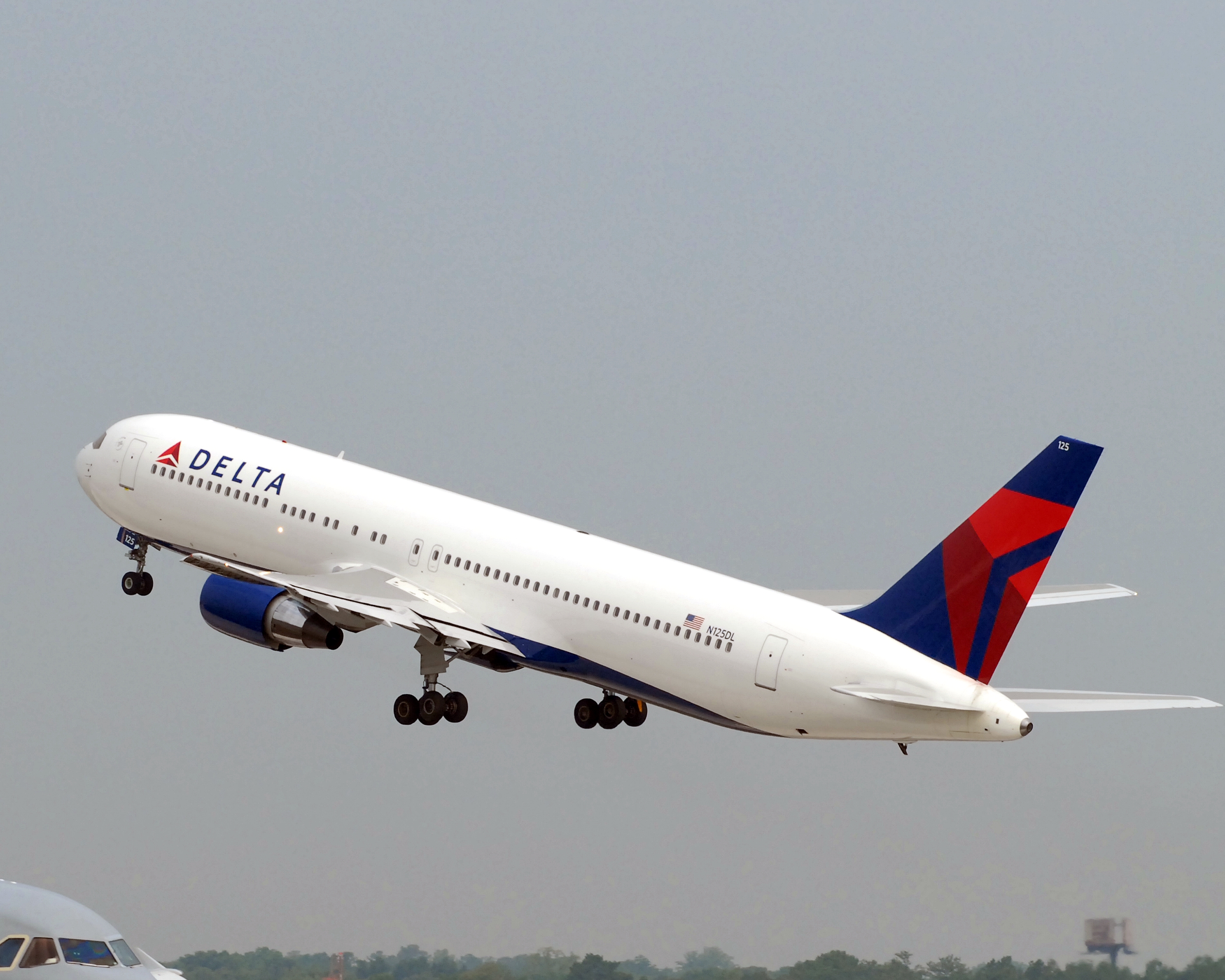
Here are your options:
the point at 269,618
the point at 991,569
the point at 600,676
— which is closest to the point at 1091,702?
the point at 991,569

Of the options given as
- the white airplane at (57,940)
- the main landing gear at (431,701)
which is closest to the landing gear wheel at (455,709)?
the main landing gear at (431,701)

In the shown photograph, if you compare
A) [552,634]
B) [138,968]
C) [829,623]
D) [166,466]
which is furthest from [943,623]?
[166,466]

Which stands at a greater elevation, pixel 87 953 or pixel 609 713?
pixel 609 713

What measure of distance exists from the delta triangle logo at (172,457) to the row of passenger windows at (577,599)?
26.6ft

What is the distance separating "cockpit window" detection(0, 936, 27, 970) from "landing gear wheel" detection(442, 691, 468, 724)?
1699 cm

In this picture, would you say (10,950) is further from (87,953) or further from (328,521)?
(328,521)

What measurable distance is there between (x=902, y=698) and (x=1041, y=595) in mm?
10300

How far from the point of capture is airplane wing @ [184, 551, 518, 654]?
47875 mm

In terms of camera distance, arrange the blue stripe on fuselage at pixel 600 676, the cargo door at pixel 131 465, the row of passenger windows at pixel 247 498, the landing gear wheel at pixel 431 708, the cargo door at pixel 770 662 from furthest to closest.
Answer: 1. the cargo door at pixel 131 465
2. the row of passenger windows at pixel 247 498
3. the landing gear wheel at pixel 431 708
4. the blue stripe on fuselage at pixel 600 676
5. the cargo door at pixel 770 662

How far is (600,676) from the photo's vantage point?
47.4 metres

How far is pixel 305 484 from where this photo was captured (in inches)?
2010

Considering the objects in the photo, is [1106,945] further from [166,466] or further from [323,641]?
[166,466]

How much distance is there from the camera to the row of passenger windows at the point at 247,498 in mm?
50281

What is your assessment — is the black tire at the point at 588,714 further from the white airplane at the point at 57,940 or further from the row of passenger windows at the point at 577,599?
the white airplane at the point at 57,940
